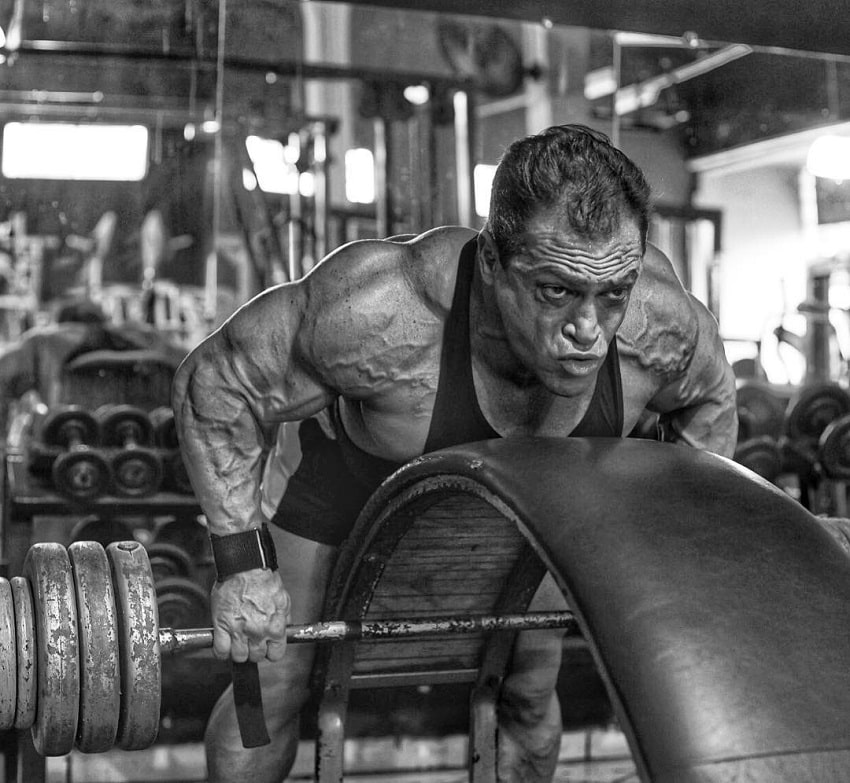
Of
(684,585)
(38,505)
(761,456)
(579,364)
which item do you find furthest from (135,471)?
(684,585)

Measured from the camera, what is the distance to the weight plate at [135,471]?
4070 millimetres

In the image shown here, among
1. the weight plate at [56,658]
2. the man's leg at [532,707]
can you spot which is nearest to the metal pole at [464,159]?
the man's leg at [532,707]

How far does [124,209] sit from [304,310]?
3.49m

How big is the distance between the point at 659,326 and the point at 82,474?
8.45ft

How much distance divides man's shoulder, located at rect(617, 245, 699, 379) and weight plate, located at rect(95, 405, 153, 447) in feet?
9.04

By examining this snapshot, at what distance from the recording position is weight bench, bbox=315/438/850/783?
1.20 metres

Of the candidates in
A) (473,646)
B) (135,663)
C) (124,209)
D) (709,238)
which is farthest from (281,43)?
(709,238)

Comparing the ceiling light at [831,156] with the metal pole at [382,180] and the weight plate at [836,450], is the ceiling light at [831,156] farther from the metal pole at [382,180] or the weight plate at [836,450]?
the weight plate at [836,450]

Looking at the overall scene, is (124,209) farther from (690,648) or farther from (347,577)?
(690,648)

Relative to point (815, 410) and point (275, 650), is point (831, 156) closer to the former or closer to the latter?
point (815, 410)

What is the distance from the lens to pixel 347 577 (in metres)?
2.07

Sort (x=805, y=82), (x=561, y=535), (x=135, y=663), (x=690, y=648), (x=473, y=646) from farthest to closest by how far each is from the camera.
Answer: (x=805, y=82) < (x=473, y=646) < (x=135, y=663) < (x=561, y=535) < (x=690, y=648)

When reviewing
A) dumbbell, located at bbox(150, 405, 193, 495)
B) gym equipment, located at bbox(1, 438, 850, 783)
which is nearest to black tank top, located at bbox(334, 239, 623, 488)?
gym equipment, located at bbox(1, 438, 850, 783)

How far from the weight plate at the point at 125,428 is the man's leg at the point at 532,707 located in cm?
230
